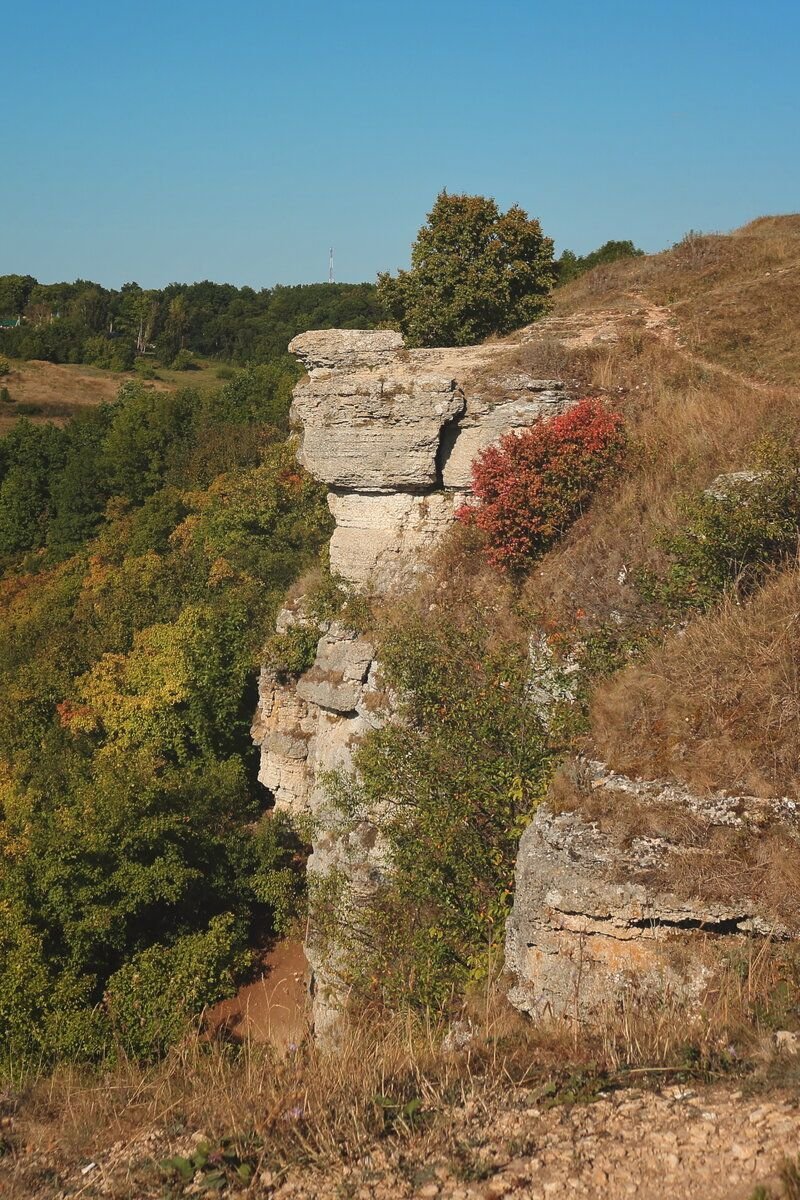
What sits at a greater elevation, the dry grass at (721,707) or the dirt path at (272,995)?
the dry grass at (721,707)

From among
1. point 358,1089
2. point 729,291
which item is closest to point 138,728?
point 729,291

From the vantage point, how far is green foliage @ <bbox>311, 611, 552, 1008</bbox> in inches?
364

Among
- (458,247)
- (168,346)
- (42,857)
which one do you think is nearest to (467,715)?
(42,857)

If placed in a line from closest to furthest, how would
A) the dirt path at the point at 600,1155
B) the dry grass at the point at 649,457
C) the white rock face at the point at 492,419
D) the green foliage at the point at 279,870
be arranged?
the dirt path at the point at 600,1155
the dry grass at the point at 649,457
the white rock face at the point at 492,419
the green foliage at the point at 279,870

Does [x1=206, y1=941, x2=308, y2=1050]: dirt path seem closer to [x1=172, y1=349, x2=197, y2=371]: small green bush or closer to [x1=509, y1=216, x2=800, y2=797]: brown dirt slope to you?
[x1=509, y1=216, x2=800, y2=797]: brown dirt slope

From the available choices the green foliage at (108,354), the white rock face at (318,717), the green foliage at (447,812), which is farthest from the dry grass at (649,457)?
the green foliage at (108,354)

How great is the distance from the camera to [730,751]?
780 cm

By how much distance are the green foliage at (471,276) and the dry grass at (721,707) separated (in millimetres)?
16986

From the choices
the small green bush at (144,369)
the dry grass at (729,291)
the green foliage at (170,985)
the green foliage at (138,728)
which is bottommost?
the green foliage at (170,985)

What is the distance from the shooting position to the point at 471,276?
2564 centimetres

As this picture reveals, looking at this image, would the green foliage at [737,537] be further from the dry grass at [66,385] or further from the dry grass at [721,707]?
the dry grass at [66,385]

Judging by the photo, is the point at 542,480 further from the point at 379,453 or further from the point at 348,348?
the point at 348,348

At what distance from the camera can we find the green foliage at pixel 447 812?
9242 millimetres

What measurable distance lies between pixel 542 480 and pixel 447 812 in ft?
19.8
